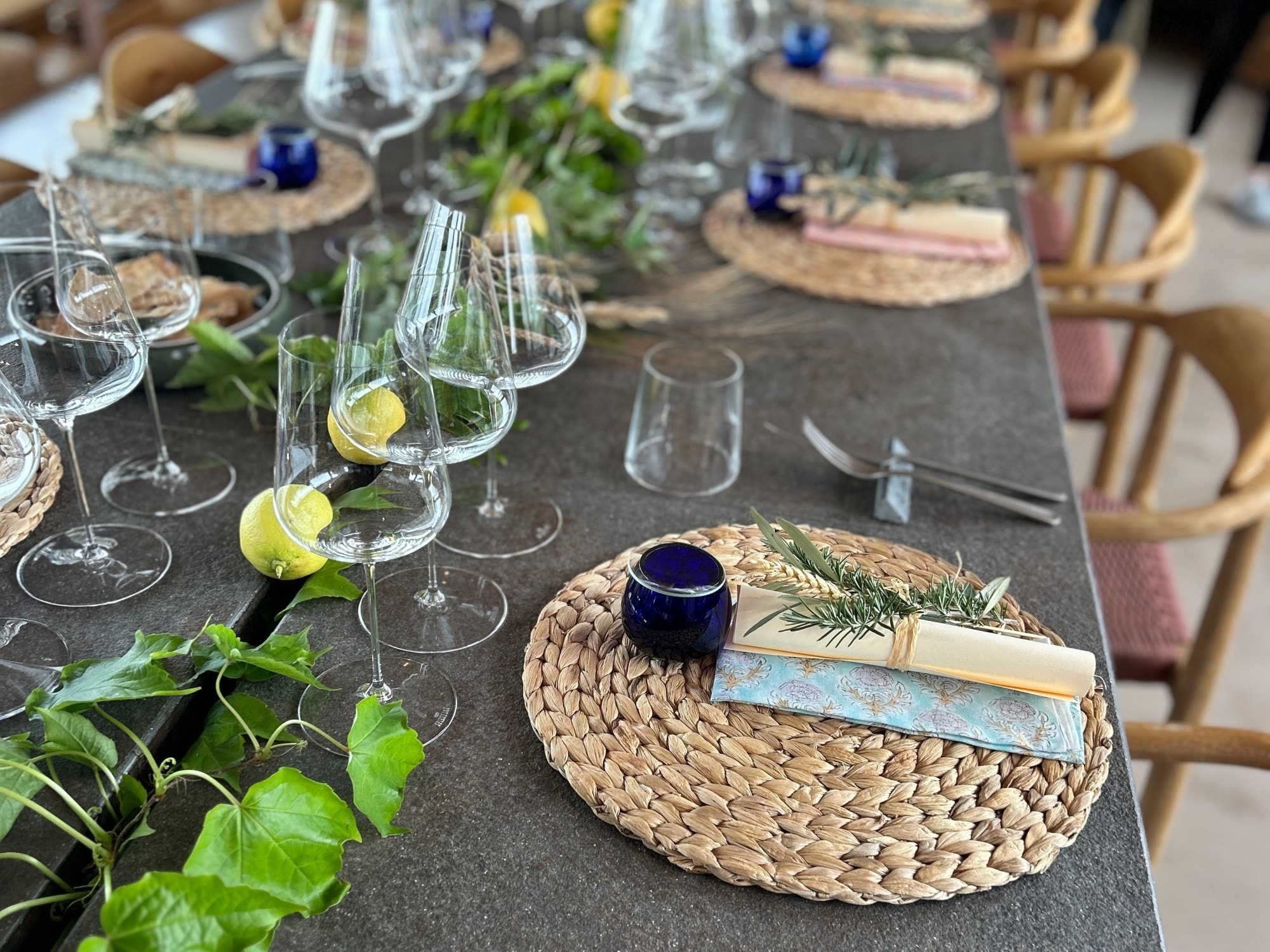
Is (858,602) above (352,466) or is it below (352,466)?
below

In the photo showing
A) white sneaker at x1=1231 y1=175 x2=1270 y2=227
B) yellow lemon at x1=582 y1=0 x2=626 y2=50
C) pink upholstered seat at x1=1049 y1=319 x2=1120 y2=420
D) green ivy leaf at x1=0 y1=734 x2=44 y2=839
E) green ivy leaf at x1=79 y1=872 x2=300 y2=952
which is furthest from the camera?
white sneaker at x1=1231 y1=175 x2=1270 y2=227

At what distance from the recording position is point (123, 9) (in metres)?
4.22

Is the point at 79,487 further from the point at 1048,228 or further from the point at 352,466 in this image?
the point at 1048,228

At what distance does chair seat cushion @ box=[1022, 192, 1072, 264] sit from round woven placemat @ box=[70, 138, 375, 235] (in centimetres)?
138

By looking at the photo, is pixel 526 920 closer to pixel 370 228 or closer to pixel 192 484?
pixel 192 484

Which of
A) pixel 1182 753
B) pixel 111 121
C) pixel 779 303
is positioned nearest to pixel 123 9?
pixel 111 121

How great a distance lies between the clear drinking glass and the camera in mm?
1070

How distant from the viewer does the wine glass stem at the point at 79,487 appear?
0.87 m

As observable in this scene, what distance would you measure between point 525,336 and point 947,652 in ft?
1.36

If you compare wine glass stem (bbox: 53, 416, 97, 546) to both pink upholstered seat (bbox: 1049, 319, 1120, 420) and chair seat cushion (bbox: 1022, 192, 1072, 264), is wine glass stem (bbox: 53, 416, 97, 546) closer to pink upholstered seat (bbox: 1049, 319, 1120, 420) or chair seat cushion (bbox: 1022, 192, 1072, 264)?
pink upholstered seat (bbox: 1049, 319, 1120, 420)

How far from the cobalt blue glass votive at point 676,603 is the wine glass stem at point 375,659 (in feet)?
0.57

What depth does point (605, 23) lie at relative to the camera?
214cm

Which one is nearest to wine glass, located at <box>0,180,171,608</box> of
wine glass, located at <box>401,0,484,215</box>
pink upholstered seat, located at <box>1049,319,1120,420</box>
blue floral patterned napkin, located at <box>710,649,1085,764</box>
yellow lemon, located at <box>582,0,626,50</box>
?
blue floral patterned napkin, located at <box>710,649,1085,764</box>

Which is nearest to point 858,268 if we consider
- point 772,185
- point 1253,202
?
point 772,185
